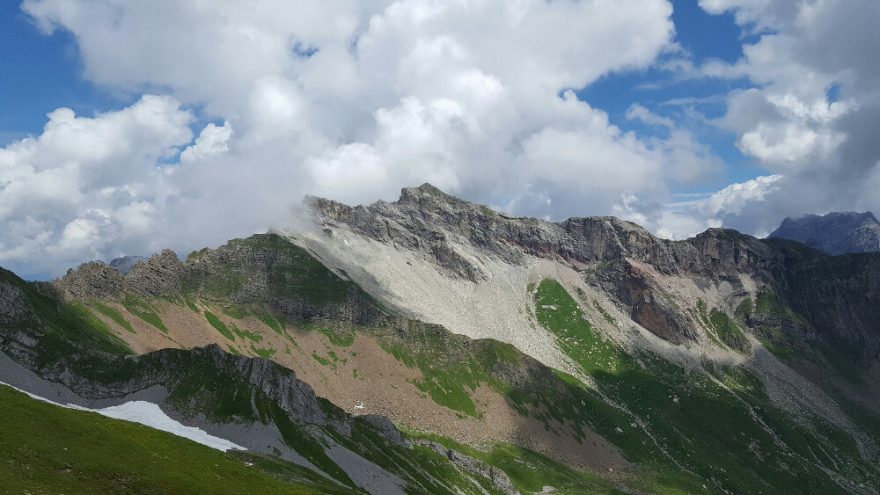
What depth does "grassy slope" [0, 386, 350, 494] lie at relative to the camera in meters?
77.4

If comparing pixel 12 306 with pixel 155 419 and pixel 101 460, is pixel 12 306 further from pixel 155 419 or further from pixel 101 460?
pixel 101 460

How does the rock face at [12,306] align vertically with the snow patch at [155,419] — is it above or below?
above

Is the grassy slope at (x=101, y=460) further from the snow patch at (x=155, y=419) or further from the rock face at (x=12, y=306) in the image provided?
the rock face at (x=12, y=306)

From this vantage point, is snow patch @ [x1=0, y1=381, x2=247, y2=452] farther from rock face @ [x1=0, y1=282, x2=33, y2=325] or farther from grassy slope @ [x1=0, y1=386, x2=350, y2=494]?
rock face @ [x1=0, y1=282, x2=33, y2=325]

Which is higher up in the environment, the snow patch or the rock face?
the rock face

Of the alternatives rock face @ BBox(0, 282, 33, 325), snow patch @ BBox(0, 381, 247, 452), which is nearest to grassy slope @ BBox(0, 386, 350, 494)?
snow patch @ BBox(0, 381, 247, 452)

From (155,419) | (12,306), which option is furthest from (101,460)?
(12,306)

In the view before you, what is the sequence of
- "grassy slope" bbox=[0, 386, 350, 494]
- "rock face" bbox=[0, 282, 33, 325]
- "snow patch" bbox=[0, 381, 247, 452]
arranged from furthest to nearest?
"rock face" bbox=[0, 282, 33, 325], "snow patch" bbox=[0, 381, 247, 452], "grassy slope" bbox=[0, 386, 350, 494]

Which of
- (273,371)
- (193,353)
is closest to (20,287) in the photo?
(193,353)

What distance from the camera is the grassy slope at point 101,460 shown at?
77438 mm

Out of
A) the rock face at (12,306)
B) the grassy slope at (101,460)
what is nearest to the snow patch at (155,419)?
the grassy slope at (101,460)

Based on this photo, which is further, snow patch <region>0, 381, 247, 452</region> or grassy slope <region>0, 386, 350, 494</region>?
snow patch <region>0, 381, 247, 452</region>

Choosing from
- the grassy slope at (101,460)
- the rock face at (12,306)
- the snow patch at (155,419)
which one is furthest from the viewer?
the rock face at (12,306)

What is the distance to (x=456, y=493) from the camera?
180 m
